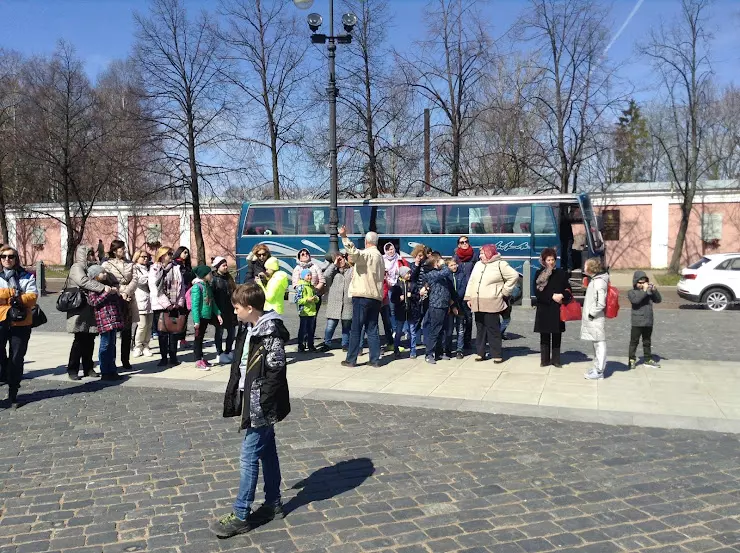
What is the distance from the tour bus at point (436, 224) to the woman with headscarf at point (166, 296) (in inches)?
452

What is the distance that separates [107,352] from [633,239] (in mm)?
26677

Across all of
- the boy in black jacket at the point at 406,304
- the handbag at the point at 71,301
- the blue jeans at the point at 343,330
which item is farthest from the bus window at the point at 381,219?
the handbag at the point at 71,301

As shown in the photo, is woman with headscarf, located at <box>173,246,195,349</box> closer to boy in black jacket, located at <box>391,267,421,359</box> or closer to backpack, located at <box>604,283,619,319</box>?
boy in black jacket, located at <box>391,267,421,359</box>

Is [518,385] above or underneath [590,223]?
underneath

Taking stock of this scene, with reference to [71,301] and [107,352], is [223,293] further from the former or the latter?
[71,301]

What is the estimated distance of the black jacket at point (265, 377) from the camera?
399 centimetres

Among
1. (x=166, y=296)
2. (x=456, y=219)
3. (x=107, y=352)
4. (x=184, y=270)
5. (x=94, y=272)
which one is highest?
(x=456, y=219)

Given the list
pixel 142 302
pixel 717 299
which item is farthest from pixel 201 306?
pixel 717 299

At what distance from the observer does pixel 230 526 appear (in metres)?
4.00

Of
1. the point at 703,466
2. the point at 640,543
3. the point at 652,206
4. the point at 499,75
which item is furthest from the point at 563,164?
the point at 640,543

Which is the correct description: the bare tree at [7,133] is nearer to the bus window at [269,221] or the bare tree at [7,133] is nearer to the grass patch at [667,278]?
the bus window at [269,221]

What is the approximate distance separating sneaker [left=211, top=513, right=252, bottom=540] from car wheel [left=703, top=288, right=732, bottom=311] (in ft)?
51.4

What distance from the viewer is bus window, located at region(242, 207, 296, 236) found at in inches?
874

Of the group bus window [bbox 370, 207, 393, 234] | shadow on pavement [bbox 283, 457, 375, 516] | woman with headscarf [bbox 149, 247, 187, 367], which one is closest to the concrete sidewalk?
woman with headscarf [bbox 149, 247, 187, 367]
